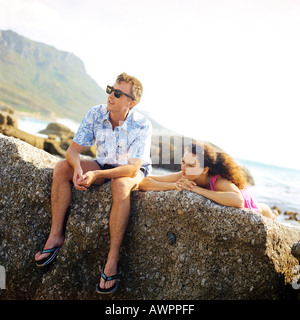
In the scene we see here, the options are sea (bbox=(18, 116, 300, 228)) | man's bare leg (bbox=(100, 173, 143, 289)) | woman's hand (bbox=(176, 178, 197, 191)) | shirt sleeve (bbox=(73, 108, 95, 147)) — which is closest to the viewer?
man's bare leg (bbox=(100, 173, 143, 289))

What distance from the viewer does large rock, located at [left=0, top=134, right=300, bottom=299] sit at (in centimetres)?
335

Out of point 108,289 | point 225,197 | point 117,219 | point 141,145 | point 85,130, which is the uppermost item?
point 85,130

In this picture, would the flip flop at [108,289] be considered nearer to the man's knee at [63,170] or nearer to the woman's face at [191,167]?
the man's knee at [63,170]

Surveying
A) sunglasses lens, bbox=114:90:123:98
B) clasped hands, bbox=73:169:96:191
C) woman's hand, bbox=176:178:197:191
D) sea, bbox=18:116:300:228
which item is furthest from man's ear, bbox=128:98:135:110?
sea, bbox=18:116:300:228

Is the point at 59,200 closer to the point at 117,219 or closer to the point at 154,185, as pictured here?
the point at 117,219

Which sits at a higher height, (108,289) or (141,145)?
(141,145)

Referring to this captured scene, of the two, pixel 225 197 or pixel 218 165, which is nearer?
pixel 225 197

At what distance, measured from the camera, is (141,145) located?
4.02 meters

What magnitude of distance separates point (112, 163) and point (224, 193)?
1642 millimetres

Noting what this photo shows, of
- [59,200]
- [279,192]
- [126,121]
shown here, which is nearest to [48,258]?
[59,200]

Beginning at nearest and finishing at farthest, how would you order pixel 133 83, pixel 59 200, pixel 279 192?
pixel 59 200, pixel 133 83, pixel 279 192

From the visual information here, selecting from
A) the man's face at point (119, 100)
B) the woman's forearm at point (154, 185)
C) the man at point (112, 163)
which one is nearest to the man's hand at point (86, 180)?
the man at point (112, 163)

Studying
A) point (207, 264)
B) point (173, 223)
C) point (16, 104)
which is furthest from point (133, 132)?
point (16, 104)

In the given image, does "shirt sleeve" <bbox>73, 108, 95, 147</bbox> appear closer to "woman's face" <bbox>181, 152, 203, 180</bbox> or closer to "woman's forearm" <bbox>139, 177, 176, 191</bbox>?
"woman's forearm" <bbox>139, 177, 176, 191</bbox>
